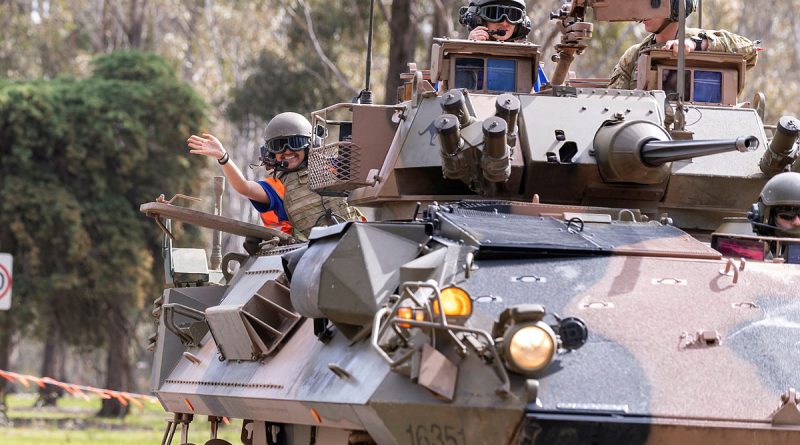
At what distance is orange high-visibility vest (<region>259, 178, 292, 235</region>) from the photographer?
14.0 metres

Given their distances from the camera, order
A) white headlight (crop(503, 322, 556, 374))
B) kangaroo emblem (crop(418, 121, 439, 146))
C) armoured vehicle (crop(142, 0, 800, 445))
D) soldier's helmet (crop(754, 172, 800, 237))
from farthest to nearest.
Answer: kangaroo emblem (crop(418, 121, 439, 146)), soldier's helmet (crop(754, 172, 800, 237)), armoured vehicle (crop(142, 0, 800, 445)), white headlight (crop(503, 322, 556, 374))

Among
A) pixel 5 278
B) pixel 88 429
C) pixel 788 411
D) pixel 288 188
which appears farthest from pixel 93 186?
pixel 788 411

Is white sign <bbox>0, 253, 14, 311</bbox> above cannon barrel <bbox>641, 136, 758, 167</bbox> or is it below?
below

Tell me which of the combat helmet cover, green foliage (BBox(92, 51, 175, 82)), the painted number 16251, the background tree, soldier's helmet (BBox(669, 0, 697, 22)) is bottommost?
the background tree

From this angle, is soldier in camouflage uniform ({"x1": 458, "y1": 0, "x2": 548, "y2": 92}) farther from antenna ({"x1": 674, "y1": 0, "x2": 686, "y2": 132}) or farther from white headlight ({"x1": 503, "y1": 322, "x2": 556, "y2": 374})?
white headlight ({"x1": 503, "y1": 322, "x2": 556, "y2": 374})

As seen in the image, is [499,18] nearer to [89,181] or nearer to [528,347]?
[528,347]

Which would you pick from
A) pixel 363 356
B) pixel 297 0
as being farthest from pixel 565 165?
pixel 297 0

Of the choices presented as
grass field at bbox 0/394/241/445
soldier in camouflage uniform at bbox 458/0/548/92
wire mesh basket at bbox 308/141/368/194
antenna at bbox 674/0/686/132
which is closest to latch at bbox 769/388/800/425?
antenna at bbox 674/0/686/132

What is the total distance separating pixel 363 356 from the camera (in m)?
9.13

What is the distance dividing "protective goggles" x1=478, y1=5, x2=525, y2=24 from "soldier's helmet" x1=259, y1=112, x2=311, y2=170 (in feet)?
5.98

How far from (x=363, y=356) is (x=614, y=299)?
1.43 meters

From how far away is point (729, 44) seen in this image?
14164 mm

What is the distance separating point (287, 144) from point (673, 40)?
3.40m

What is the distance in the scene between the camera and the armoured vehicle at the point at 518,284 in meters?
8.34
